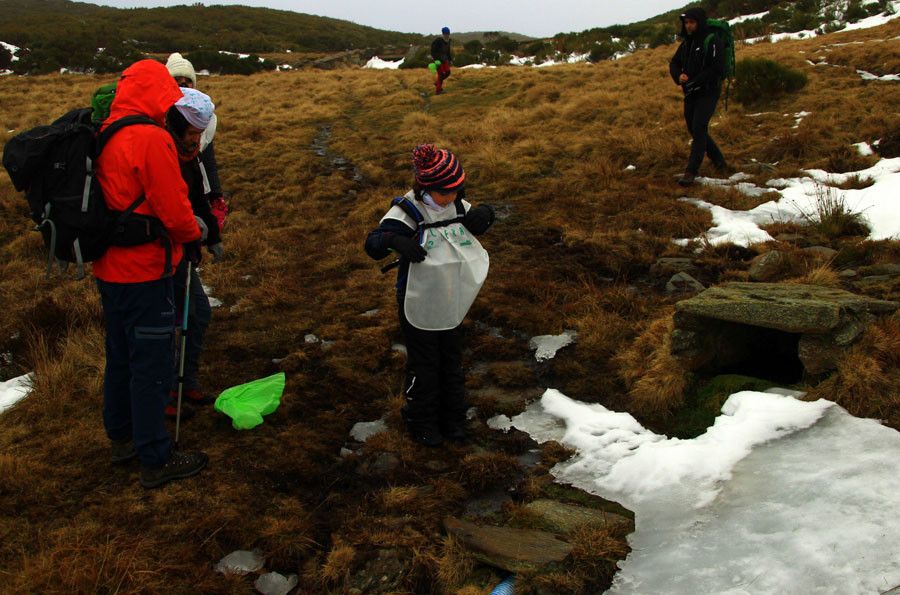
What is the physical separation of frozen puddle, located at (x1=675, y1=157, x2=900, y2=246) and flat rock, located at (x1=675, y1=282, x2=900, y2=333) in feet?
7.43

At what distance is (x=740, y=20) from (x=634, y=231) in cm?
2458

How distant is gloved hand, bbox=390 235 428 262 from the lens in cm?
365

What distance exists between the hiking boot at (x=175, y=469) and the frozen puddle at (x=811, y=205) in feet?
17.7

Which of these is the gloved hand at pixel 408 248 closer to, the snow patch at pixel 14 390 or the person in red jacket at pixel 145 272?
the person in red jacket at pixel 145 272

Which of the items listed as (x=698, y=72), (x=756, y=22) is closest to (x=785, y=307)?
(x=698, y=72)

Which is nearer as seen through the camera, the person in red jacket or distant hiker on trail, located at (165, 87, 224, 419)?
the person in red jacket

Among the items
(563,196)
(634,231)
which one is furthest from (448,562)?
(563,196)

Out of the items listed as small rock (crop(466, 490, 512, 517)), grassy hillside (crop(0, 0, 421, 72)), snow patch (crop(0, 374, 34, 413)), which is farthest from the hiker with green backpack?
grassy hillside (crop(0, 0, 421, 72))

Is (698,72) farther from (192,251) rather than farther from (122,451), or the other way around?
(122,451)

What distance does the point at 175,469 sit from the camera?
3.69 m

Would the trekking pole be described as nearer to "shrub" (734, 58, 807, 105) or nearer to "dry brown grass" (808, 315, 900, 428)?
"dry brown grass" (808, 315, 900, 428)

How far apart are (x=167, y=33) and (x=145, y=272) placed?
57300 millimetres

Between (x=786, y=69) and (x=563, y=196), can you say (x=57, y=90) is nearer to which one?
(x=563, y=196)

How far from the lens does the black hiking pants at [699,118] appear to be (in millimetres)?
8062
